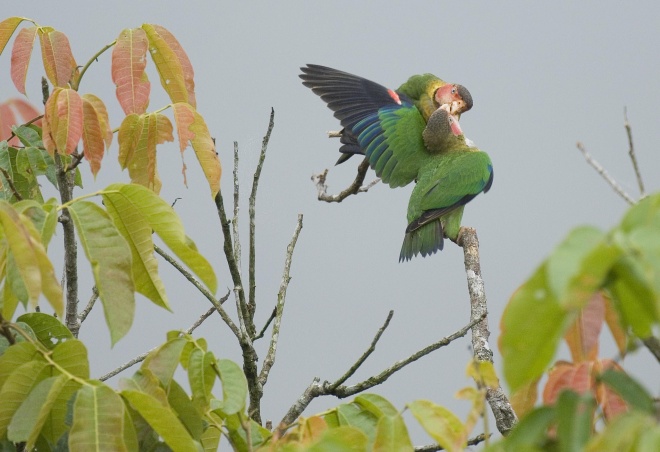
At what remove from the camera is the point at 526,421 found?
0.64 metres

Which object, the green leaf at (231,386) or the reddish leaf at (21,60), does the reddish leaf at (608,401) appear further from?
the reddish leaf at (21,60)

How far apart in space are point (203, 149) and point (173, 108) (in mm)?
91

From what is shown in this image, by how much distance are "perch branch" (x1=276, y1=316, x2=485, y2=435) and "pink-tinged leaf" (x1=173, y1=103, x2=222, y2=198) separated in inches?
16.4

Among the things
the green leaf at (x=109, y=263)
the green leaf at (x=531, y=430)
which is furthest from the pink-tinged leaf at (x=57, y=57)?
the green leaf at (x=531, y=430)

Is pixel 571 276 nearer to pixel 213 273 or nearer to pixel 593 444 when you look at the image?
pixel 593 444

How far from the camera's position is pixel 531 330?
A: 0.59 m

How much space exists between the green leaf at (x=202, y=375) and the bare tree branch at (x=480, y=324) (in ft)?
1.58

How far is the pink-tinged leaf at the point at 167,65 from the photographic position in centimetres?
164

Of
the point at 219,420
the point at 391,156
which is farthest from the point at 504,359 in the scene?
the point at 391,156

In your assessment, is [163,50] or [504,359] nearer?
[504,359]

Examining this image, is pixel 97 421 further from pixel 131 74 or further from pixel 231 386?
pixel 131 74

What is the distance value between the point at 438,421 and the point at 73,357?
1.54ft

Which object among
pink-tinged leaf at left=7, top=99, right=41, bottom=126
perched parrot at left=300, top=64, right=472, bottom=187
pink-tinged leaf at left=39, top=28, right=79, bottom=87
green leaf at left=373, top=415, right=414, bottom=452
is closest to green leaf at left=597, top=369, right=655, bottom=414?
green leaf at left=373, top=415, right=414, bottom=452

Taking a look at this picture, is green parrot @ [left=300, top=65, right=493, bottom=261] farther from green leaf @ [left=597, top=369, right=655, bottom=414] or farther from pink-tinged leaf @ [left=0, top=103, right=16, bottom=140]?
green leaf @ [left=597, top=369, right=655, bottom=414]
